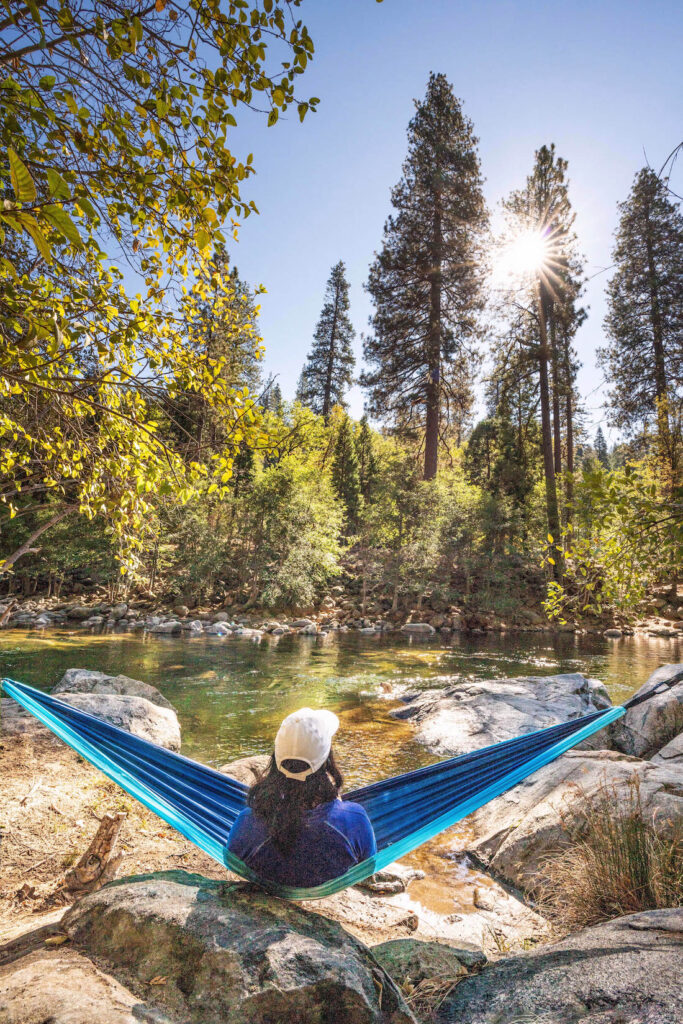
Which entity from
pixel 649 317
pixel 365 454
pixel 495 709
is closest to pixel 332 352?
pixel 365 454

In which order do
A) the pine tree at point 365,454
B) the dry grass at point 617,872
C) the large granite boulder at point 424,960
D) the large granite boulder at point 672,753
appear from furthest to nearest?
1. the pine tree at point 365,454
2. the large granite boulder at point 672,753
3. the dry grass at point 617,872
4. the large granite boulder at point 424,960

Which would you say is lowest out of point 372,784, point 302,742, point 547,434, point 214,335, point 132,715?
point 132,715

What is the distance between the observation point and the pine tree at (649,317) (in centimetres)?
246

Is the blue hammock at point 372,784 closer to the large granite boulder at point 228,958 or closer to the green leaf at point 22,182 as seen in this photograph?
the large granite boulder at point 228,958

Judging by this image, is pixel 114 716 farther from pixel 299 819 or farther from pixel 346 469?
pixel 346 469

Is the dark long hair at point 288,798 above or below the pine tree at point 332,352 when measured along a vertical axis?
below

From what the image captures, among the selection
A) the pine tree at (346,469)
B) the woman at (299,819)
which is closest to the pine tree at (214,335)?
the woman at (299,819)

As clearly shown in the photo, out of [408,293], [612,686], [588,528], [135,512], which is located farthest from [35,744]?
[408,293]

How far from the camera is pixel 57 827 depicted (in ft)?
7.66

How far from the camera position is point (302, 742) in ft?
4.91

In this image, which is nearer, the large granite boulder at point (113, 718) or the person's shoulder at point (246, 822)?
the person's shoulder at point (246, 822)

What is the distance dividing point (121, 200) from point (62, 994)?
183 centimetres

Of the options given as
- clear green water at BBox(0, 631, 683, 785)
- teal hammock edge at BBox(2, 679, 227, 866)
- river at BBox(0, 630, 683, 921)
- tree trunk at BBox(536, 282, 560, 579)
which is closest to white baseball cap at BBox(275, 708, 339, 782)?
teal hammock edge at BBox(2, 679, 227, 866)

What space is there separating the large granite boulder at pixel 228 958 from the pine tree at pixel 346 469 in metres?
19.4
